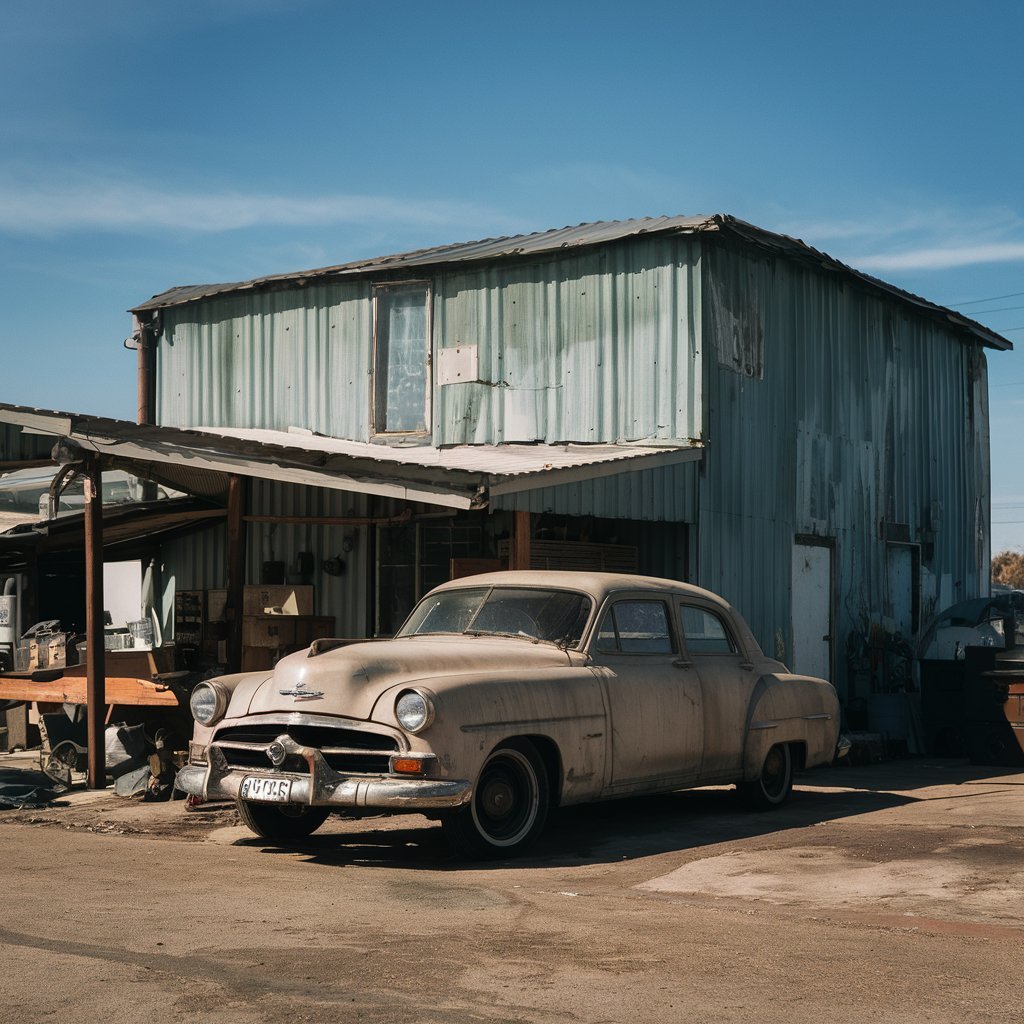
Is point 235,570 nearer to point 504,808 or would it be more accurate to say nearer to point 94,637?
point 94,637

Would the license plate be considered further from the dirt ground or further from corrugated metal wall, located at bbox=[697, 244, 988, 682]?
corrugated metal wall, located at bbox=[697, 244, 988, 682]

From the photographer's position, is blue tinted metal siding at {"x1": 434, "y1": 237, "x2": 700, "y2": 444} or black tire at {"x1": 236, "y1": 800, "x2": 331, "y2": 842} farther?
blue tinted metal siding at {"x1": 434, "y1": 237, "x2": 700, "y2": 444}

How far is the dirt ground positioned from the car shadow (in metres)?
0.04

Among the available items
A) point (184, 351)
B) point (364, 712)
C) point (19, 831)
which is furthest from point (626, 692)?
point (184, 351)

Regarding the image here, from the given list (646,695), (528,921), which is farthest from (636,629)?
(528,921)

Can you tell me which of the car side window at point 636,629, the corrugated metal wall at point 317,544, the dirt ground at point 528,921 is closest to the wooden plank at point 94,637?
the dirt ground at point 528,921

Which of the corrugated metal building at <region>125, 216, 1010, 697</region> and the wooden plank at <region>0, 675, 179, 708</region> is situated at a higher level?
the corrugated metal building at <region>125, 216, 1010, 697</region>

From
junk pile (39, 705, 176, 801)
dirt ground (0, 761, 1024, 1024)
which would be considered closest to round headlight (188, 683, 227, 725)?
dirt ground (0, 761, 1024, 1024)

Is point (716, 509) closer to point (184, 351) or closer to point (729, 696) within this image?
point (729, 696)

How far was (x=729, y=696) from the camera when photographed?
9.84 metres

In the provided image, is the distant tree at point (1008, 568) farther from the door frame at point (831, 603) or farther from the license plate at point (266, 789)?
the license plate at point (266, 789)

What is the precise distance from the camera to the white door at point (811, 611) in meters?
16.2

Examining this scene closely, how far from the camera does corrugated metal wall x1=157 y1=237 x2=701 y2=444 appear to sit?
14.8 metres

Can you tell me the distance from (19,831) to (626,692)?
163 inches
